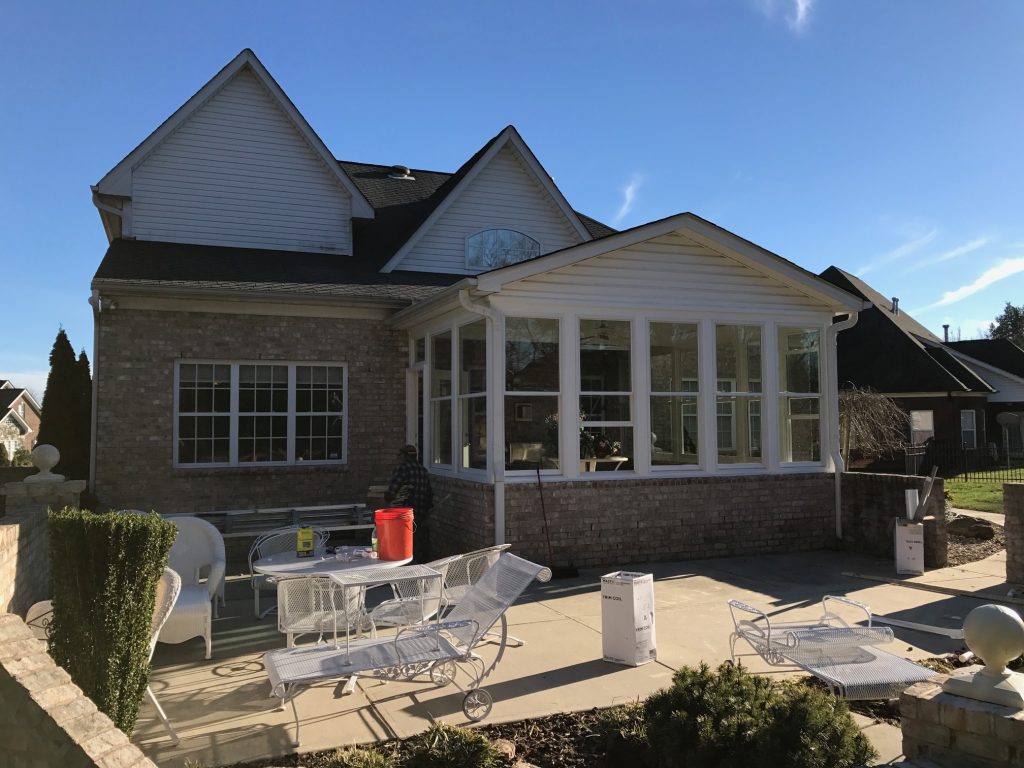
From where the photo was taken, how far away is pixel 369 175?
18406 millimetres

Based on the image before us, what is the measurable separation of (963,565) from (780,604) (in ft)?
13.0

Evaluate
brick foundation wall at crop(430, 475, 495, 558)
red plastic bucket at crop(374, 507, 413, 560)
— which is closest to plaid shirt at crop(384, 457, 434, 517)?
brick foundation wall at crop(430, 475, 495, 558)

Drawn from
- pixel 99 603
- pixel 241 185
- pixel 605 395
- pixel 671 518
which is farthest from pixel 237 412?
pixel 99 603

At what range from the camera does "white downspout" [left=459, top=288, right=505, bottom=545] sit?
9.45 m

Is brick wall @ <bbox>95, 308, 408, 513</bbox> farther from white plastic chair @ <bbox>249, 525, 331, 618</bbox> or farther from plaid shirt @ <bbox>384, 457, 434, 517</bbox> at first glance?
plaid shirt @ <bbox>384, 457, 434, 517</bbox>

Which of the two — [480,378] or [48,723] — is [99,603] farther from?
[480,378]

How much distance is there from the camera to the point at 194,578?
305 inches

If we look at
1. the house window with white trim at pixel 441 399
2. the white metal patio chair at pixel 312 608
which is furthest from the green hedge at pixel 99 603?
the house window with white trim at pixel 441 399

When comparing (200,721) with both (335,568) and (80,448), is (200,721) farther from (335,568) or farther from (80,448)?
(80,448)

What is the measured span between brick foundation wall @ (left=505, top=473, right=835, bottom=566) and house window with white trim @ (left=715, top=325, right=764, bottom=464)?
0.46 meters

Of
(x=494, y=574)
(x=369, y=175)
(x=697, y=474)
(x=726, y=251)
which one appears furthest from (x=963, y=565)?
(x=369, y=175)

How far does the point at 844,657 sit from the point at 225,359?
955 cm

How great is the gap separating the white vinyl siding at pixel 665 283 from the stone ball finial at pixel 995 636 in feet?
22.7

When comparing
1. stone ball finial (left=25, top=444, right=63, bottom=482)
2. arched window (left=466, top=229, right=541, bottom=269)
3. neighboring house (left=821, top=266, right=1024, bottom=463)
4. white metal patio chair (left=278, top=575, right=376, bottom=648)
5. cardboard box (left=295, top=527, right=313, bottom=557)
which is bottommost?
white metal patio chair (left=278, top=575, right=376, bottom=648)
